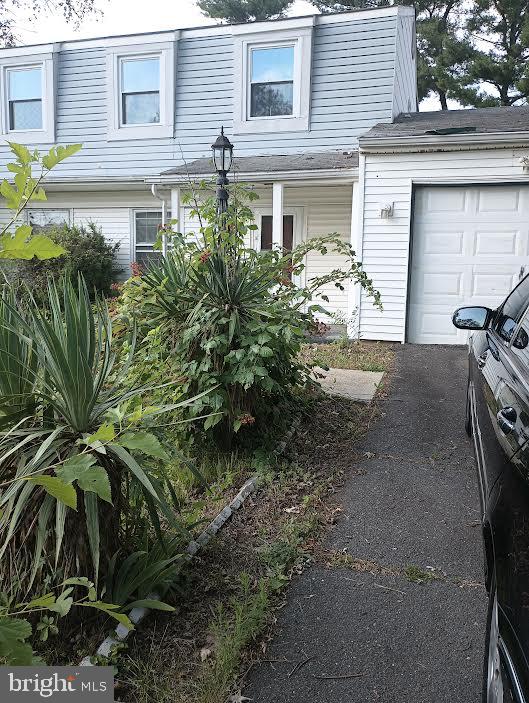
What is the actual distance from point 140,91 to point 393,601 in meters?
12.7

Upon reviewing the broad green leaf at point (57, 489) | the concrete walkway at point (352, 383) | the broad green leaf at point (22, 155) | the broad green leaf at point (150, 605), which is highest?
the broad green leaf at point (22, 155)

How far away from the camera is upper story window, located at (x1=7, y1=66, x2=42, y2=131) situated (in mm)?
13406

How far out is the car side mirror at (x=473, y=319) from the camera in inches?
148

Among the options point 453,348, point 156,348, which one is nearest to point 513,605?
point 156,348

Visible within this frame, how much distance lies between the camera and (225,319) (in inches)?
159

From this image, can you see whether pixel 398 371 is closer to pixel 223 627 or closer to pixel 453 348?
pixel 453 348

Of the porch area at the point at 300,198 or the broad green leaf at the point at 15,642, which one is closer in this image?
the broad green leaf at the point at 15,642

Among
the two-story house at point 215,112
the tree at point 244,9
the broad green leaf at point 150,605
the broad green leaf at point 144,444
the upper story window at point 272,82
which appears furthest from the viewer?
the tree at point 244,9

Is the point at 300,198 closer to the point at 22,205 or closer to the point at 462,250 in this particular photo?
the point at 462,250

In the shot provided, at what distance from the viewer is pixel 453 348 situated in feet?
28.5

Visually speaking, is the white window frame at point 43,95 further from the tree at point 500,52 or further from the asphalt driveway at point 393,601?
the tree at point 500,52

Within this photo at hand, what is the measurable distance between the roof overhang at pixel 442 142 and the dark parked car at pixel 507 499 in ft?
18.9

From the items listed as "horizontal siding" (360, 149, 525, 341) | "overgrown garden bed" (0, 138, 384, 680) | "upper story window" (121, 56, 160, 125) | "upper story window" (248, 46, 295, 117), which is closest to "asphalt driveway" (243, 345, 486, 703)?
"overgrown garden bed" (0, 138, 384, 680)

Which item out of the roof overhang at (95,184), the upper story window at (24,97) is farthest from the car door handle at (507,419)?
the upper story window at (24,97)
